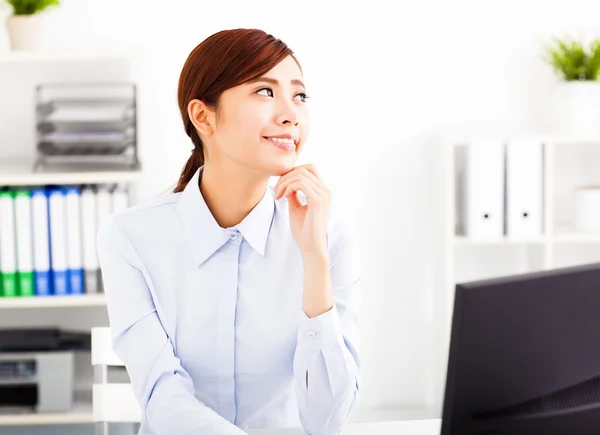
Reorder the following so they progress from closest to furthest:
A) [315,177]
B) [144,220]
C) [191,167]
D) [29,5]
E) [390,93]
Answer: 1. [315,177]
2. [144,220]
3. [191,167]
4. [29,5]
5. [390,93]

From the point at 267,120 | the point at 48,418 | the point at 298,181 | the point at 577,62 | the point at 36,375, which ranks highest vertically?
the point at 577,62

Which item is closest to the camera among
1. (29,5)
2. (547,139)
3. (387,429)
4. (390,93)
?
(387,429)

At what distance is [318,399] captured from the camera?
1.46m

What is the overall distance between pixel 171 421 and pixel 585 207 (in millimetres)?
1980

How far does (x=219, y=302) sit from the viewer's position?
1576mm

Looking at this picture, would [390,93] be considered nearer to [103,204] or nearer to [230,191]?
[103,204]

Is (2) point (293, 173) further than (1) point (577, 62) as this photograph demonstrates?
No

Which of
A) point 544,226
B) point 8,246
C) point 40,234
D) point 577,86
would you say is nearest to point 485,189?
point 544,226

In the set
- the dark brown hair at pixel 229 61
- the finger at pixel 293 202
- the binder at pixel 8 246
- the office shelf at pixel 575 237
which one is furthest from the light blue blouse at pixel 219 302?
the office shelf at pixel 575 237

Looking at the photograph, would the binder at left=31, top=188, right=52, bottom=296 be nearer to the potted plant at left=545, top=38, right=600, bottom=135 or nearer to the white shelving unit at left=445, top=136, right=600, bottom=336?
the white shelving unit at left=445, top=136, right=600, bottom=336

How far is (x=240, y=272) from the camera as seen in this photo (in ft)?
5.27

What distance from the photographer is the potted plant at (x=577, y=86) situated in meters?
2.88

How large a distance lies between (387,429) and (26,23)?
74.4 inches

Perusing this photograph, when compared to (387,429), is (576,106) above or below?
above
